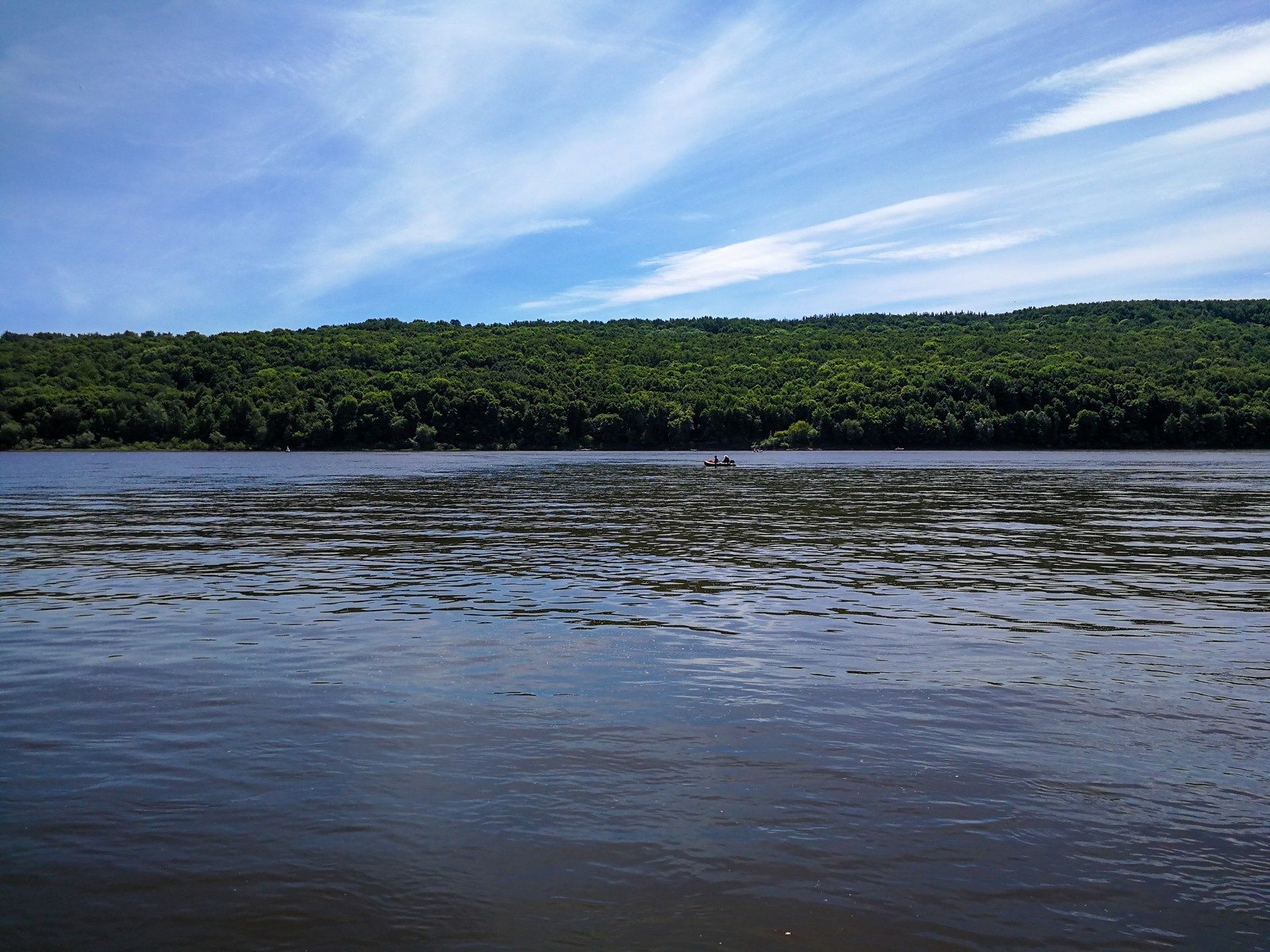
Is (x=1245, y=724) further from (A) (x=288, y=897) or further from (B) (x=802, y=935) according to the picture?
(A) (x=288, y=897)

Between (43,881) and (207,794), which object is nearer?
(43,881)

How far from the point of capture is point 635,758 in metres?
11.0

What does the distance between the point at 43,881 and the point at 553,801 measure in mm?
4616

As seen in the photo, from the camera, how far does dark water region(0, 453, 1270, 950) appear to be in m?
7.65

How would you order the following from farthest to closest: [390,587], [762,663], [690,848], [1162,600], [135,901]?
[390,587] → [1162,600] → [762,663] → [690,848] → [135,901]

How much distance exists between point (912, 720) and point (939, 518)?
106 feet

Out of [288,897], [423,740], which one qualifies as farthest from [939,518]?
[288,897]

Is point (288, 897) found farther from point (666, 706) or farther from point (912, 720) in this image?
point (912, 720)

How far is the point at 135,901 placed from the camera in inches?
307

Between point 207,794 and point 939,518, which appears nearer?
point 207,794

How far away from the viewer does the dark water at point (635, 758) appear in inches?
301

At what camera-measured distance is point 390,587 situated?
2367cm

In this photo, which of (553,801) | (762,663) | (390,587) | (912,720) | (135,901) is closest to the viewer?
(135,901)

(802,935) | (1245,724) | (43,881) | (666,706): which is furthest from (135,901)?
(1245,724)
